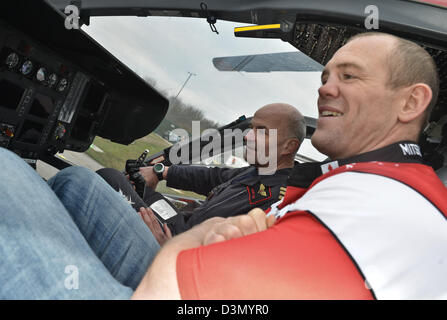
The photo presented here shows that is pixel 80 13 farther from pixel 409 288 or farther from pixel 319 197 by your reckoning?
pixel 409 288

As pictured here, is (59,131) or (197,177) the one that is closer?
(59,131)

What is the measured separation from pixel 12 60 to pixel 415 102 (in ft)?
5.48

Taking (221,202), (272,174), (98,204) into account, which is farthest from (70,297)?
(272,174)

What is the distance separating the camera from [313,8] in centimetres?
117

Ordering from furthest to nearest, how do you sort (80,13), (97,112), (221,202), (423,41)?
(97,112) → (80,13) → (221,202) → (423,41)

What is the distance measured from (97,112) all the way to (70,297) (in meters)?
1.87

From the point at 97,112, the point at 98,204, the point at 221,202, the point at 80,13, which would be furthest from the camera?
the point at 97,112

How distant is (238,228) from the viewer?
0.54 meters

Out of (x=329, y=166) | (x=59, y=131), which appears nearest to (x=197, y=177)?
(x=59, y=131)

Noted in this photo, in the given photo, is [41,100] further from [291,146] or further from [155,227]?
[291,146]

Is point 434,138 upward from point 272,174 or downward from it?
upward

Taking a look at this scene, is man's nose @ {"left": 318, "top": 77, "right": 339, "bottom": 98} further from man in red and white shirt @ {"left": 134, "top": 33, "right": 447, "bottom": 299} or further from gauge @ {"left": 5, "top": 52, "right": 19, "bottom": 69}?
gauge @ {"left": 5, "top": 52, "right": 19, "bottom": 69}

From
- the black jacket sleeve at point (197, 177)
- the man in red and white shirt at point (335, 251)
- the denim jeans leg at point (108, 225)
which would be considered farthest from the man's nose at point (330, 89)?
the black jacket sleeve at point (197, 177)

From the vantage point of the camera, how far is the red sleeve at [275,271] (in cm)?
40
